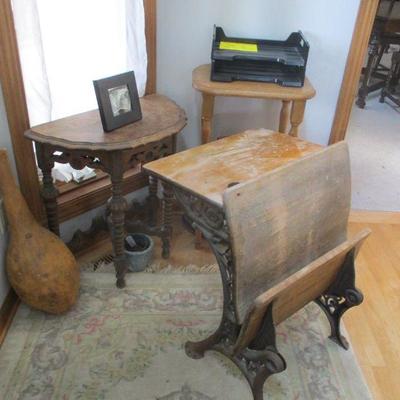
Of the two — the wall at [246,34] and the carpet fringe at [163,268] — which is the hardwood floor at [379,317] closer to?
the carpet fringe at [163,268]

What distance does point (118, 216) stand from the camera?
5.55ft

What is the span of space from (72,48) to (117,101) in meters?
0.32

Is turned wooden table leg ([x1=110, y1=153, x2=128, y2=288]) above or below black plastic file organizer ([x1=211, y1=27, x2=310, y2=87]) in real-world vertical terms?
below

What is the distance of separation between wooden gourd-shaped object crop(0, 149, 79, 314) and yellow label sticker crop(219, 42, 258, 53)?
105cm

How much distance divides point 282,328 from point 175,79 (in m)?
1.28

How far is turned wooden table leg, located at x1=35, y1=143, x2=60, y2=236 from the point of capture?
1.60 meters

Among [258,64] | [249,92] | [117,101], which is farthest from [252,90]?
[117,101]

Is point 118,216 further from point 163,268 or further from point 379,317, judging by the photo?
point 379,317

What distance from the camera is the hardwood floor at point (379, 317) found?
5.10 feet

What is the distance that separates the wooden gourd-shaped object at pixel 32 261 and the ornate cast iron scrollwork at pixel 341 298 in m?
→ 1.02

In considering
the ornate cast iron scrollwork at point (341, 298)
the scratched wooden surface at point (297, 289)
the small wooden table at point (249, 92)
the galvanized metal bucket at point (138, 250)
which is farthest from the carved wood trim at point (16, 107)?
the ornate cast iron scrollwork at point (341, 298)

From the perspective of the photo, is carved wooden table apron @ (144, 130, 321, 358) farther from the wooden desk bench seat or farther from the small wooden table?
the small wooden table

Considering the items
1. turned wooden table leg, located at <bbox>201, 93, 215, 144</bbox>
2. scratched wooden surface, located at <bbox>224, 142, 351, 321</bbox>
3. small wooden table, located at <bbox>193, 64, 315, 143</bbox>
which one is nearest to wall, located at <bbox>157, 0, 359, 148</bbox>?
small wooden table, located at <bbox>193, 64, 315, 143</bbox>

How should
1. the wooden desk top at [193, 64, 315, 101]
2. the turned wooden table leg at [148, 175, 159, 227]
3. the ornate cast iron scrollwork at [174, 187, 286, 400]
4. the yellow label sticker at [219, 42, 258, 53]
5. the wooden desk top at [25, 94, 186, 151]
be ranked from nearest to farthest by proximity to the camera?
the ornate cast iron scrollwork at [174, 187, 286, 400]
the wooden desk top at [25, 94, 186, 151]
the wooden desk top at [193, 64, 315, 101]
the yellow label sticker at [219, 42, 258, 53]
the turned wooden table leg at [148, 175, 159, 227]
